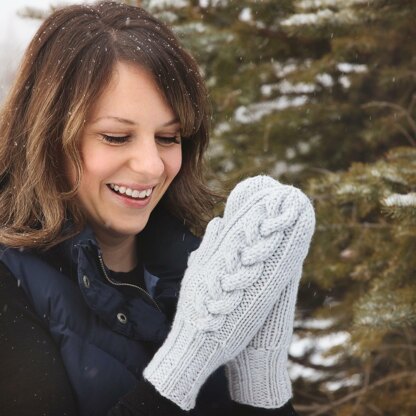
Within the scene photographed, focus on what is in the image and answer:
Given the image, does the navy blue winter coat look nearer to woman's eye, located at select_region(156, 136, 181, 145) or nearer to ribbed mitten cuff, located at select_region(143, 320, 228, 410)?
ribbed mitten cuff, located at select_region(143, 320, 228, 410)

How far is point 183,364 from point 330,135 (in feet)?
7.05

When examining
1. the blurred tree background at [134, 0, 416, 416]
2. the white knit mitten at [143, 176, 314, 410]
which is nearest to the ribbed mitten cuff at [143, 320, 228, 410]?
the white knit mitten at [143, 176, 314, 410]

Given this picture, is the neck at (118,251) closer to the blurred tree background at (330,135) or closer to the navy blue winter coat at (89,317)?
the navy blue winter coat at (89,317)

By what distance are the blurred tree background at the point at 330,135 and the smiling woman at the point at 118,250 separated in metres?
0.80

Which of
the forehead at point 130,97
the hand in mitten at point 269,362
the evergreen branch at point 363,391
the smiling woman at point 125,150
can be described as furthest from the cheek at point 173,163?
the evergreen branch at point 363,391

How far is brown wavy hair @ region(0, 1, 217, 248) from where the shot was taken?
1.63 meters

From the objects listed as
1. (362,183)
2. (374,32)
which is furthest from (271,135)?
(362,183)

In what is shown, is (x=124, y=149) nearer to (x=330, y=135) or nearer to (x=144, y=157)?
(x=144, y=157)

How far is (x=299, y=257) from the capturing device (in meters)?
1.53

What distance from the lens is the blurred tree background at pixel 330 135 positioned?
2.62 meters

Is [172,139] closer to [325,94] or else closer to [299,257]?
[299,257]

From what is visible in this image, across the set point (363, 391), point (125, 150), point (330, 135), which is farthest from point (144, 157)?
point (330, 135)

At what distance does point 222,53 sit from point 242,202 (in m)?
1.70

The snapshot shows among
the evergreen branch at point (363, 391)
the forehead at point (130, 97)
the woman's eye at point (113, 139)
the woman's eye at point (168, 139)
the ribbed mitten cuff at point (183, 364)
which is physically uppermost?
the forehead at point (130, 97)
